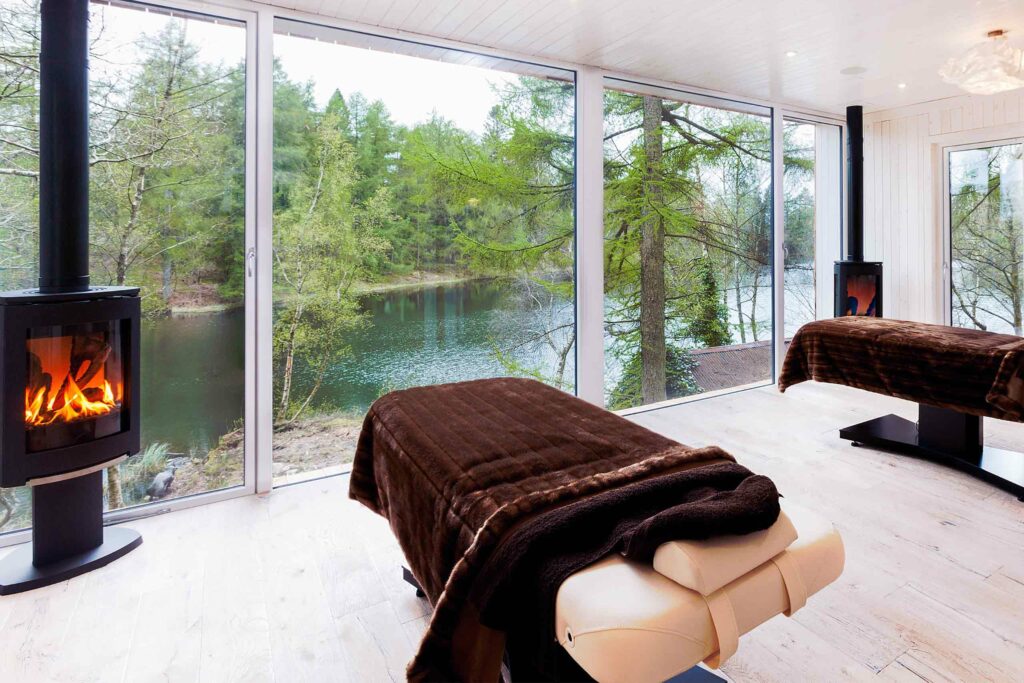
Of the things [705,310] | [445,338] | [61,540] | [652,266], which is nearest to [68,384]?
[61,540]

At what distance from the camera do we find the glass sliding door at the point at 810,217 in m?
4.73

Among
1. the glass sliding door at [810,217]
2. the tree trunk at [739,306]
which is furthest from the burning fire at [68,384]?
the glass sliding door at [810,217]

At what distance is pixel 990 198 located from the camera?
4406 mm

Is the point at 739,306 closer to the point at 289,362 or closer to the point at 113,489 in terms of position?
the point at 289,362

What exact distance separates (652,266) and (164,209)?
3120mm

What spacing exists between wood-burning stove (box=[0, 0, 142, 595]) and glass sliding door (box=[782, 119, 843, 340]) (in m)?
4.64

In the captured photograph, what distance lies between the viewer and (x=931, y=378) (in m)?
2.64

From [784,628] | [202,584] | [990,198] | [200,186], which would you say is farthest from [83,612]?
[990,198]

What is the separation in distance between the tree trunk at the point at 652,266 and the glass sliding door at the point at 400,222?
83 cm

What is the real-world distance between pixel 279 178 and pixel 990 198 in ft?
17.1

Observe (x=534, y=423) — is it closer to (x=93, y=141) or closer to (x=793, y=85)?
(x=93, y=141)

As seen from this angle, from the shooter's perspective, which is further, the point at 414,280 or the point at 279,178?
the point at 414,280

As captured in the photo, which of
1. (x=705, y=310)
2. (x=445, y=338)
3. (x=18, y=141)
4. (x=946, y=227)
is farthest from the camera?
(x=946, y=227)

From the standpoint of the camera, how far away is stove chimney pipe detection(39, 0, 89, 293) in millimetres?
1841
